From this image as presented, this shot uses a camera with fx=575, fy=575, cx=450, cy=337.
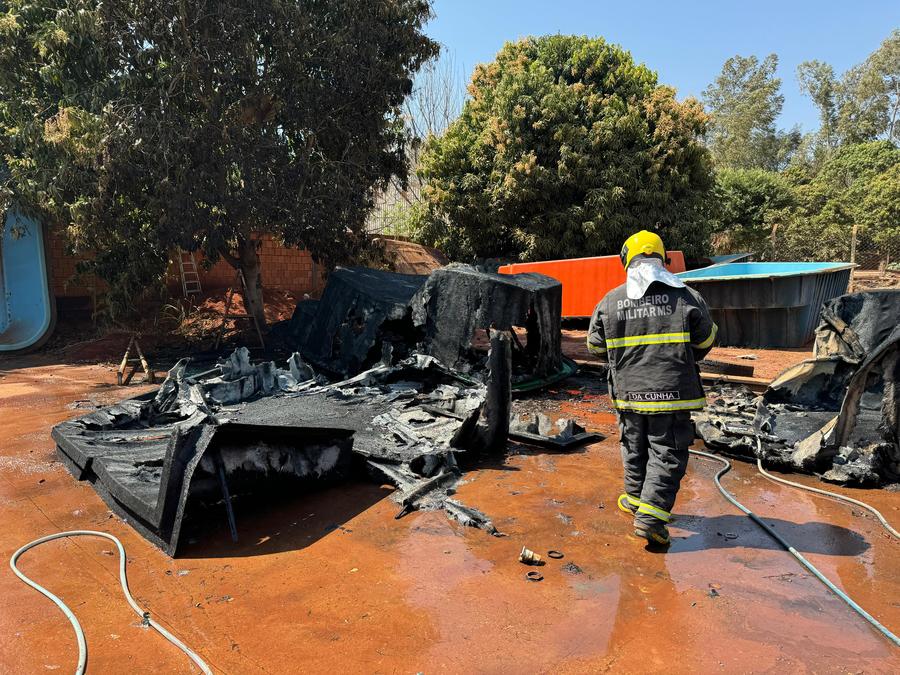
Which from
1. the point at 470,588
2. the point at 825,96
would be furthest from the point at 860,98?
the point at 470,588

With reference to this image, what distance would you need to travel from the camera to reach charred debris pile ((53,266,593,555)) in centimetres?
370

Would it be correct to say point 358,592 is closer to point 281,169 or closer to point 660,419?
point 660,419

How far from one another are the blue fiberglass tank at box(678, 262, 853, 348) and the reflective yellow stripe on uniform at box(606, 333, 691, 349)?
8.42 meters

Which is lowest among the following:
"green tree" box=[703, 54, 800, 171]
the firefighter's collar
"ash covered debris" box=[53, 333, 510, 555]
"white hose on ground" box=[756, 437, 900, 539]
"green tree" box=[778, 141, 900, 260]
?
"white hose on ground" box=[756, 437, 900, 539]

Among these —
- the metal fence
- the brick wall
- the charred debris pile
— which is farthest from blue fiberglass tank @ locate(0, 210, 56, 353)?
the metal fence

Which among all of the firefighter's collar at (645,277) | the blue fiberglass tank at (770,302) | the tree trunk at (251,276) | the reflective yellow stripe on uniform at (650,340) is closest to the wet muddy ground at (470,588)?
the reflective yellow stripe on uniform at (650,340)

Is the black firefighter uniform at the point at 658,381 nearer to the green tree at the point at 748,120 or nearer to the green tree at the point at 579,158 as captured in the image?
the green tree at the point at 579,158

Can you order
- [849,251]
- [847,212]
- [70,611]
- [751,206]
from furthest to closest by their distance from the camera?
[751,206] → [847,212] → [849,251] → [70,611]

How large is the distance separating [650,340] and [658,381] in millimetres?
255

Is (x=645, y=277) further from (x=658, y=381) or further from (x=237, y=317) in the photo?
(x=237, y=317)

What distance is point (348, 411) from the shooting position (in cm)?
592

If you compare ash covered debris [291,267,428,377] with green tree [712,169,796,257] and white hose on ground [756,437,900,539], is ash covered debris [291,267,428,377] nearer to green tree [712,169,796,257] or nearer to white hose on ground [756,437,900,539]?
white hose on ground [756,437,900,539]

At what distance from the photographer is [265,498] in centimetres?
412

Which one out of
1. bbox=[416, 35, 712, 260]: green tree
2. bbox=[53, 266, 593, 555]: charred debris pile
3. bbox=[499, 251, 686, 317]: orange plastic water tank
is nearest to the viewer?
bbox=[53, 266, 593, 555]: charred debris pile
